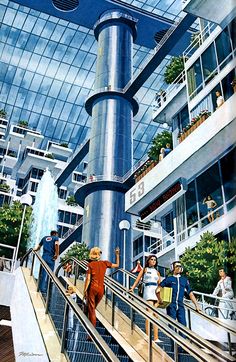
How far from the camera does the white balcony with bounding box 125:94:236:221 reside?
14328 mm

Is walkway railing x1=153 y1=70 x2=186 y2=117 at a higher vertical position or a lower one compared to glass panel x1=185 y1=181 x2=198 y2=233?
higher

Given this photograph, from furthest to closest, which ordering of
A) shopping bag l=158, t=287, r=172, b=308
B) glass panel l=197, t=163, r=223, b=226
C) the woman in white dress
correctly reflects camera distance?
glass panel l=197, t=163, r=223, b=226, the woman in white dress, shopping bag l=158, t=287, r=172, b=308

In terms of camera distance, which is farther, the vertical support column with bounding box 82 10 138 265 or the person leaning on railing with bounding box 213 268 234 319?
the vertical support column with bounding box 82 10 138 265

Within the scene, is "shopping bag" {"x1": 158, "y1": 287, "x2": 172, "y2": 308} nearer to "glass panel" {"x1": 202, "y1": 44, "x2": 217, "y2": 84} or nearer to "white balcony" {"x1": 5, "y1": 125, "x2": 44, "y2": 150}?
"glass panel" {"x1": 202, "y1": 44, "x2": 217, "y2": 84}

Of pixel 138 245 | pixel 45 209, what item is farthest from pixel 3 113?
pixel 138 245

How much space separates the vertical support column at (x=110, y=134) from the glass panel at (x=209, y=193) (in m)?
11.2

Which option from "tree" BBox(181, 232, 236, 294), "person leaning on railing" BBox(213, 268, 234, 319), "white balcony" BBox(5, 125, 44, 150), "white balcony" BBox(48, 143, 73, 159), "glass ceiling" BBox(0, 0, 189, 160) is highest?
"glass ceiling" BBox(0, 0, 189, 160)

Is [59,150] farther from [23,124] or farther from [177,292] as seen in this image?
[177,292]

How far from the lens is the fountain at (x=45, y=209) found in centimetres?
3594

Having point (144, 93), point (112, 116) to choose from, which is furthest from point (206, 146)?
point (144, 93)

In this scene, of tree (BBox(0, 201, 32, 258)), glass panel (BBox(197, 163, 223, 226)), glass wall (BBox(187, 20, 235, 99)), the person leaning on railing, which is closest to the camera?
the person leaning on railing

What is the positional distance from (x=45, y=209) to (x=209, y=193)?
28.7m

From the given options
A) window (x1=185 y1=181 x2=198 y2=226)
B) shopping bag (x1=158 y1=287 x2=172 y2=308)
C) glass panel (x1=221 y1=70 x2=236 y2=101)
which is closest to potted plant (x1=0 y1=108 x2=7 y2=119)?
window (x1=185 y1=181 x2=198 y2=226)

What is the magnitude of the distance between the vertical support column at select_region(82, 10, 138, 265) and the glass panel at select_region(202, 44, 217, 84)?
1205 centimetres
